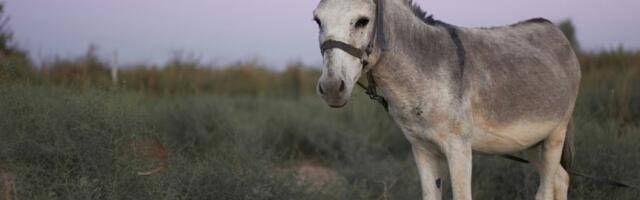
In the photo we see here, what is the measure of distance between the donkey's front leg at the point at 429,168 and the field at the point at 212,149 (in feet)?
2.95

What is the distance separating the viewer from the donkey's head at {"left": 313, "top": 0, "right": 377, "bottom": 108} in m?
3.40

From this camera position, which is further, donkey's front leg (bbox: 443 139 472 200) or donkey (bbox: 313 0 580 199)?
donkey's front leg (bbox: 443 139 472 200)

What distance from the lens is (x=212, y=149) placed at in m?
7.43

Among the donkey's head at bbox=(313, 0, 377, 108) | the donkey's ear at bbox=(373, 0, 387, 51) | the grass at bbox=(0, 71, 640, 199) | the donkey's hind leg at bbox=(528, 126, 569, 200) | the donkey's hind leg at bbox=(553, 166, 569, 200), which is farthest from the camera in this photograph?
the donkey's hind leg at bbox=(553, 166, 569, 200)

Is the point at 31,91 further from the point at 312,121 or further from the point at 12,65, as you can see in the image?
the point at 312,121

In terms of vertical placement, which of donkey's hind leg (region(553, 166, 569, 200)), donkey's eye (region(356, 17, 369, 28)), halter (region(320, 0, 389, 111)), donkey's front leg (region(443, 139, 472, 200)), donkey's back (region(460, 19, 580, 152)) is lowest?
donkey's hind leg (region(553, 166, 569, 200))

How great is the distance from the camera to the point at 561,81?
4.76 m

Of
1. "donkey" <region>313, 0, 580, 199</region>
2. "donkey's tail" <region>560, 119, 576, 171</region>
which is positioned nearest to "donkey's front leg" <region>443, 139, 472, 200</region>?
"donkey" <region>313, 0, 580, 199</region>

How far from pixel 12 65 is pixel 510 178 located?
4.42 m

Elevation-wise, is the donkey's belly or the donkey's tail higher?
the donkey's belly

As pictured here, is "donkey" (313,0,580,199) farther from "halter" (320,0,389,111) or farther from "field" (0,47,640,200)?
"field" (0,47,640,200)

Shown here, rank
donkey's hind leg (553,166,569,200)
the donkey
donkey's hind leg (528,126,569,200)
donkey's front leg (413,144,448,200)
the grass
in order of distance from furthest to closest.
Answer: donkey's hind leg (553,166,569,200) < donkey's hind leg (528,126,569,200) < the grass < donkey's front leg (413,144,448,200) < the donkey

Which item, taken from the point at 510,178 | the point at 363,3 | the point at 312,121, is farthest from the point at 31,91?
the point at 312,121

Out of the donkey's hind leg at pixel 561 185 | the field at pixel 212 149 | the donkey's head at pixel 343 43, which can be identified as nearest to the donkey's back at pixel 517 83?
the donkey's hind leg at pixel 561 185
